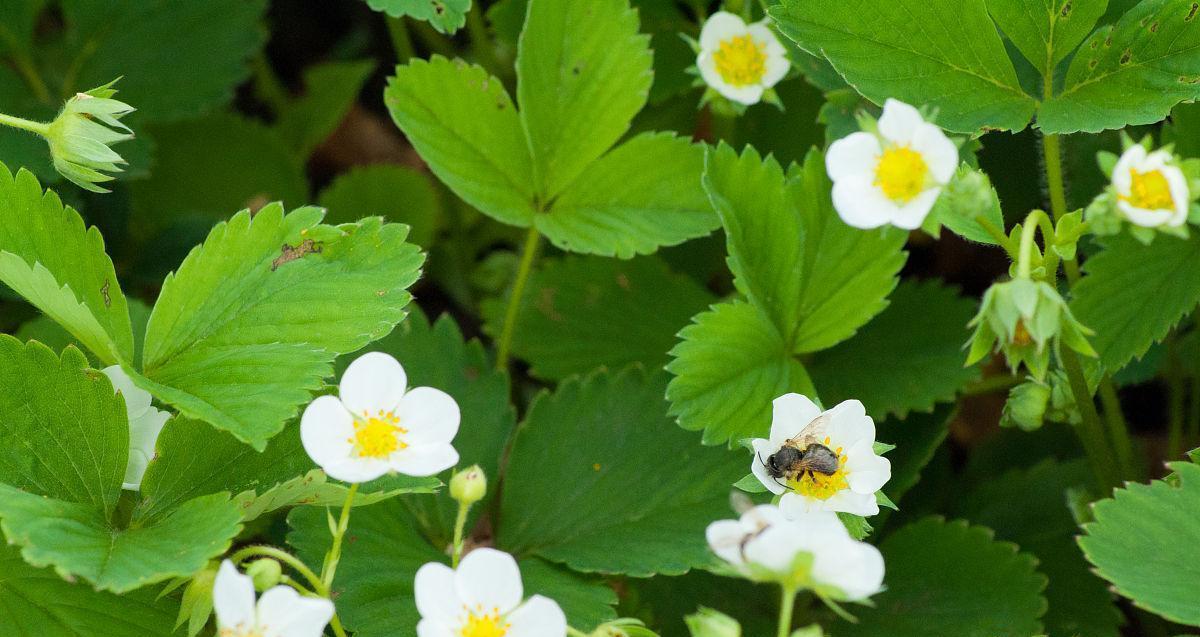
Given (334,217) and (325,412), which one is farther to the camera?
(334,217)

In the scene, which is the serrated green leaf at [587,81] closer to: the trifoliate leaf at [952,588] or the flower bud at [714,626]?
the trifoliate leaf at [952,588]

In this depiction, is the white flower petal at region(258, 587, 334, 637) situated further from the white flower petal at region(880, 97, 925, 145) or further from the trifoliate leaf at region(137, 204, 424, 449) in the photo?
the white flower petal at region(880, 97, 925, 145)

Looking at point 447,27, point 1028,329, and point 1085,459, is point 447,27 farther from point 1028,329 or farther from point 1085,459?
point 1085,459

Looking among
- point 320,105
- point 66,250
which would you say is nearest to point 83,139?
point 66,250

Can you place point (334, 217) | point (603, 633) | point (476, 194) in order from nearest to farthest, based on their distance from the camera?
point (603, 633) < point (476, 194) < point (334, 217)

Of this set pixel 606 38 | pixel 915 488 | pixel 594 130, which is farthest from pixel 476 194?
pixel 915 488

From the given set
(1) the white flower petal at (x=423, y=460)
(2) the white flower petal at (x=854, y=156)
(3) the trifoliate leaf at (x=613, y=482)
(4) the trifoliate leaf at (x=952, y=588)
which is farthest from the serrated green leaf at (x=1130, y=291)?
(1) the white flower petal at (x=423, y=460)
